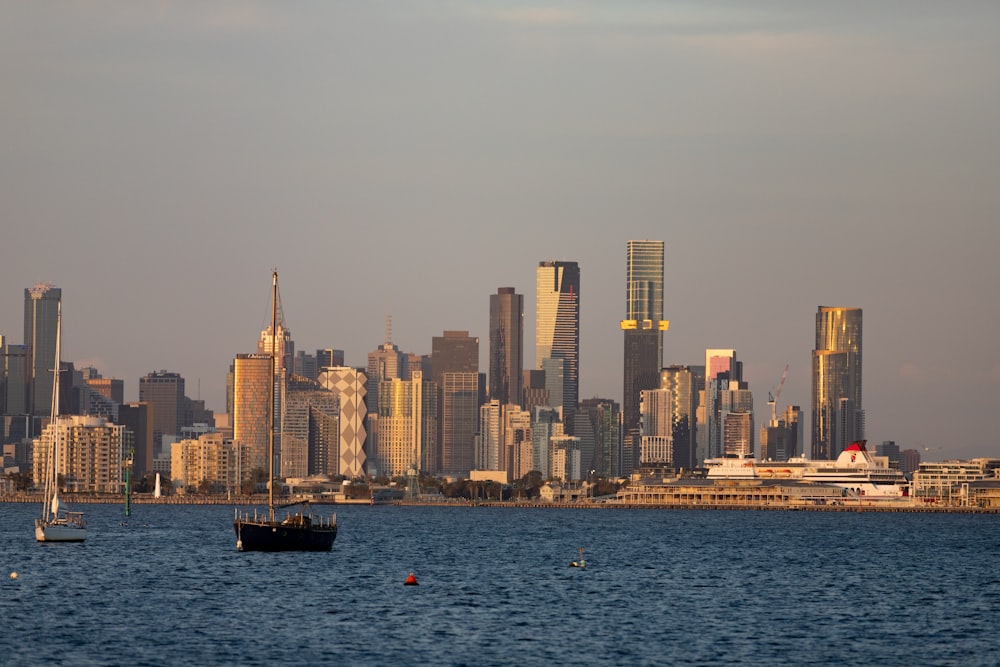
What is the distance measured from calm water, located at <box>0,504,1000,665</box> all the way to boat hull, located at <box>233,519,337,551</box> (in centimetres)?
144

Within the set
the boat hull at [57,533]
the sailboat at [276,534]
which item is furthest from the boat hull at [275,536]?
the boat hull at [57,533]

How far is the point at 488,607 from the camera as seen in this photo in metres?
97.0

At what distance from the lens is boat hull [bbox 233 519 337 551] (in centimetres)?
Result: 12950

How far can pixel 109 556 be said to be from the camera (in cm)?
13775

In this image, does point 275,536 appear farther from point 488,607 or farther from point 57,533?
point 488,607

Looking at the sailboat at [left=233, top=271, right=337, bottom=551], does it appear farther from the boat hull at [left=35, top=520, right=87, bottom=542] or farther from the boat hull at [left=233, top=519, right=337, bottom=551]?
the boat hull at [left=35, top=520, right=87, bottom=542]

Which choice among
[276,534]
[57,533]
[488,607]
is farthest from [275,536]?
[488,607]

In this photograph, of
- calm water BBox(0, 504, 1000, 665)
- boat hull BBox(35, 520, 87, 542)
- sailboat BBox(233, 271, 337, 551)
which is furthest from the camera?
boat hull BBox(35, 520, 87, 542)

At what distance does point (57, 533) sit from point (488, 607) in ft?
225

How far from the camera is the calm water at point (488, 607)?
77.2m

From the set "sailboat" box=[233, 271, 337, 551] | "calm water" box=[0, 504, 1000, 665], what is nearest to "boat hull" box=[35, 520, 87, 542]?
"calm water" box=[0, 504, 1000, 665]

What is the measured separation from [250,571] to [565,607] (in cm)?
2835

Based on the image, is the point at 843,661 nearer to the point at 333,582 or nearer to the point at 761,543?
the point at 333,582

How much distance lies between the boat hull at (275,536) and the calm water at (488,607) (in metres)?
1.44
